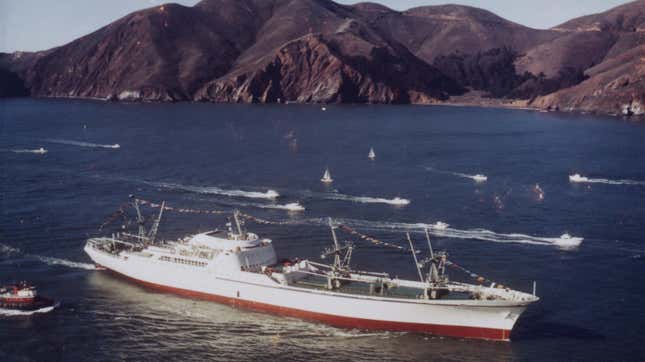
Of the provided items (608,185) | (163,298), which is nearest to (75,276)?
(163,298)

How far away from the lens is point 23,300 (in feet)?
195

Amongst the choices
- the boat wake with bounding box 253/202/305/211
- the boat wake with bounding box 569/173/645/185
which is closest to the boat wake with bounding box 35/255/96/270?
the boat wake with bounding box 253/202/305/211

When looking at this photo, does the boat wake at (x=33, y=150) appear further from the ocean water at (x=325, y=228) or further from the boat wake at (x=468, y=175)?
the boat wake at (x=468, y=175)

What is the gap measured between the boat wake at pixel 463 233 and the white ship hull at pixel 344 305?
24.3 metres

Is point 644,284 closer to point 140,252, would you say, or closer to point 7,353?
point 140,252

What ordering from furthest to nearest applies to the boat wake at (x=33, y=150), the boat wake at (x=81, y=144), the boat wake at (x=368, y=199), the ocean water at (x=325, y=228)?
the boat wake at (x=81, y=144) < the boat wake at (x=33, y=150) < the boat wake at (x=368, y=199) < the ocean water at (x=325, y=228)

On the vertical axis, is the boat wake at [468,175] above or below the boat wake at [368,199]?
above

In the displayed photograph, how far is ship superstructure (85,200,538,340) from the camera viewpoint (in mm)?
55375

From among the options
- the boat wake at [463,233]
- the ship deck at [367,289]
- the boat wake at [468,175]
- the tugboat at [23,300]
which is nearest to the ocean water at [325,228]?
the boat wake at [463,233]

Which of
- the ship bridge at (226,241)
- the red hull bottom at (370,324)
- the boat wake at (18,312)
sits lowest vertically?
the boat wake at (18,312)

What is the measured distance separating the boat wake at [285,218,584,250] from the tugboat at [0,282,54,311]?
3547 centimetres

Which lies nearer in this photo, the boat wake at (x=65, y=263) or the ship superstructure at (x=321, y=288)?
the ship superstructure at (x=321, y=288)

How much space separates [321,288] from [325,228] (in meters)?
27.0

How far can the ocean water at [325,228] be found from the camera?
5469 centimetres
